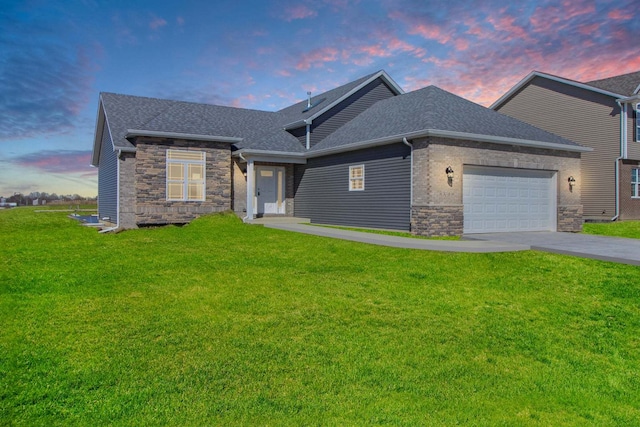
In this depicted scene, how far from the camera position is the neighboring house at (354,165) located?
15.2 metres

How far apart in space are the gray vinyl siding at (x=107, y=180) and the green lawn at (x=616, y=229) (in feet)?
70.1

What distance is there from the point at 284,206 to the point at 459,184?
9308mm

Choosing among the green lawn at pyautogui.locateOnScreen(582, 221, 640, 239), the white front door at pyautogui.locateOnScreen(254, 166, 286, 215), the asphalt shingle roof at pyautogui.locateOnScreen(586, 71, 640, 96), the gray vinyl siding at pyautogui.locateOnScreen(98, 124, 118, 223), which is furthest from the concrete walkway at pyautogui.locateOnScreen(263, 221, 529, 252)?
the asphalt shingle roof at pyautogui.locateOnScreen(586, 71, 640, 96)

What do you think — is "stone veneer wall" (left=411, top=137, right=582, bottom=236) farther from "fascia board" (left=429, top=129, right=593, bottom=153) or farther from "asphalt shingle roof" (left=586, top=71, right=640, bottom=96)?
"asphalt shingle roof" (left=586, top=71, right=640, bottom=96)

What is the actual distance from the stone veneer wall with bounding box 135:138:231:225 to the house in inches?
739

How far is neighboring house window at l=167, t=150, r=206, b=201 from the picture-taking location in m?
18.4

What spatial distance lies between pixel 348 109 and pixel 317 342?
1852cm

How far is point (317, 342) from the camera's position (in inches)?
208

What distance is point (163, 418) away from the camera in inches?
140

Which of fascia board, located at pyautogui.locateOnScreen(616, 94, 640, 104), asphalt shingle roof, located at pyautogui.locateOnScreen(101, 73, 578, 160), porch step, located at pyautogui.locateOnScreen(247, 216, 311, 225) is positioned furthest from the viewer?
fascia board, located at pyautogui.locateOnScreen(616, 94, 640, 104)

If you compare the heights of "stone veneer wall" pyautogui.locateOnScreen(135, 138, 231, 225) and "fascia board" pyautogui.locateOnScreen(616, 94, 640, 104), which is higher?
"fascia board" pyautogui.locateOnScreen(616, 94, 640, 104)

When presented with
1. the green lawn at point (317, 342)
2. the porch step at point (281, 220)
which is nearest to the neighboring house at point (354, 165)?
the porch step at point (281, 220)

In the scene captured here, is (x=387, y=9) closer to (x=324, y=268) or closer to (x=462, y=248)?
(x=462, y=248)

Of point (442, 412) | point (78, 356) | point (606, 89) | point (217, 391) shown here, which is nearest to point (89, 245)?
point (78, 356)
